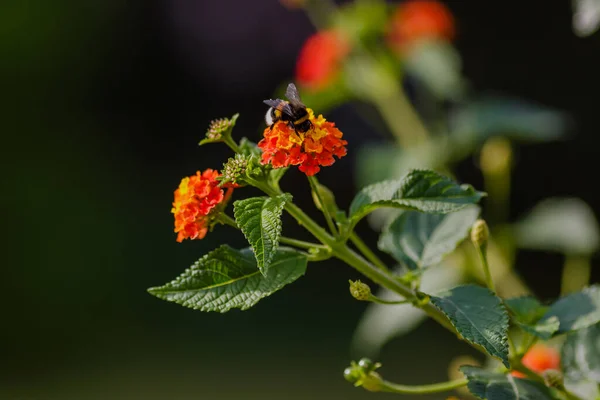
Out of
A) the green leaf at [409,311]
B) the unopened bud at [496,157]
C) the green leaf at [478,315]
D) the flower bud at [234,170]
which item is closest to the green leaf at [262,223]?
the flower bud at [234,170]

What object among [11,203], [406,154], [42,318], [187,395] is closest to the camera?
[406,154]

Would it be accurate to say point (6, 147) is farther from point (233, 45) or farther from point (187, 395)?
point (187, 395)

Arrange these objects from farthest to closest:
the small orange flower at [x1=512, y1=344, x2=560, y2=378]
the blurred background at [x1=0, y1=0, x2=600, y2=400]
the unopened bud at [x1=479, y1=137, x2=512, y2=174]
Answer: the blurred background at [x1=0, y1=0, x2=600, y2=400], the unopened bud at [x1=479, y1=137, x2=512, y2=174], the small orange flower at [x1=512, y1=344, x2=560, y2=378]

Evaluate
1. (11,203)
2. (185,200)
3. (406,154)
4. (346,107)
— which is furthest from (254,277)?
(11,203)

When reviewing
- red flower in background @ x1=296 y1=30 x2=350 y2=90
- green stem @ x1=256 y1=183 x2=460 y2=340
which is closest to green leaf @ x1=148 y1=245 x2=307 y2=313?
green stem @ x1=256 y1=183 x2=460 y2=340

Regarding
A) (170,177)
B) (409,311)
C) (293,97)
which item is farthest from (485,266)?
(170,177)

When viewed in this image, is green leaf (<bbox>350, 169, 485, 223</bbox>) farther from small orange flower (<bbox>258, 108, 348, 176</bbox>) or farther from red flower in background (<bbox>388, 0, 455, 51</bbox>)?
red flower in background (<bbox>388, 0, 455, 51</bbox>)

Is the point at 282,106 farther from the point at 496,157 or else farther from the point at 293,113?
the point at 496,157
